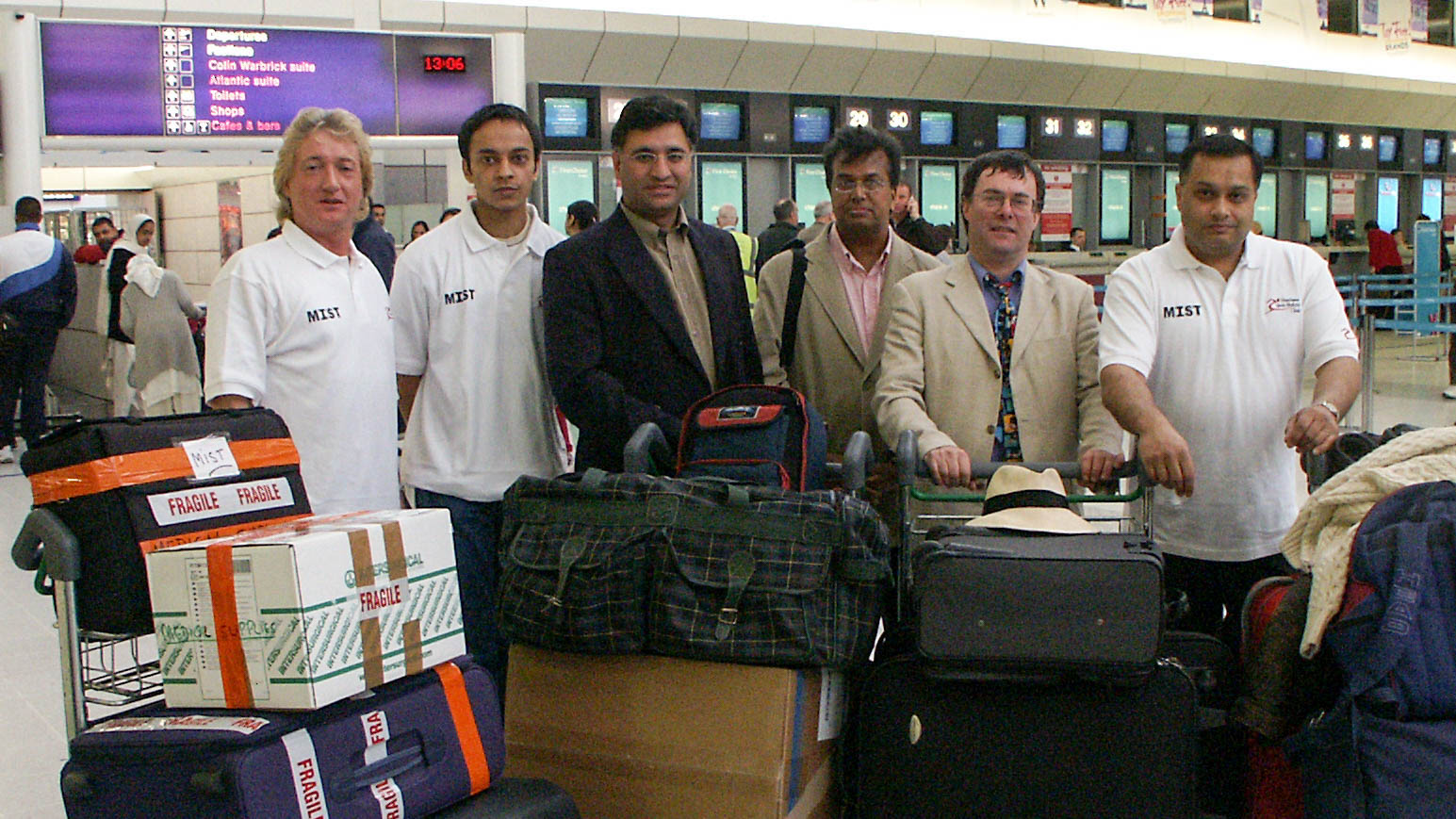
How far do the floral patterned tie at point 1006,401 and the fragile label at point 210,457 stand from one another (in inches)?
64.9

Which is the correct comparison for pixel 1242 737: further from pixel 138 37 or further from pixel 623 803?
pixel 138 37

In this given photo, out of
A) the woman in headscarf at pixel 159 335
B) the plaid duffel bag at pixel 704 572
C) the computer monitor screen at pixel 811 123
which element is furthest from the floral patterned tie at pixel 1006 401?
the computer monitor screen at pixel 811 123

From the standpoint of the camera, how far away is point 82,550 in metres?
2.22

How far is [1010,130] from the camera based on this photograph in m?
15.8

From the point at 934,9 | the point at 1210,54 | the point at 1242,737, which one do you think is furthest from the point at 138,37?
the point at 1210,54

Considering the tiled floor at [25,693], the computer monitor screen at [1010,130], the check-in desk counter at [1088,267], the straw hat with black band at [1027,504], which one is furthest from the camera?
the computer monitor screen at [1010,130]

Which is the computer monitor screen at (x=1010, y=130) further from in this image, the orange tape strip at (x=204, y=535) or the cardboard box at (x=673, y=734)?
the orange tape strip at (x=204, y=535)

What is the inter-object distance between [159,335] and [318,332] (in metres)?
6.73

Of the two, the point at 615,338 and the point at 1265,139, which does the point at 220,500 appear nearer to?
the point at 615,338

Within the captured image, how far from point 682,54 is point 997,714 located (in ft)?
38.3

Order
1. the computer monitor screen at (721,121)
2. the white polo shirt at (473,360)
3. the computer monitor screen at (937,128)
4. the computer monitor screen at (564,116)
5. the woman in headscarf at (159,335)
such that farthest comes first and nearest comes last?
the computer monitor screen at (937,128)
the computer monitor screen at (721,121)
the computer monitor screen at (564,116)
the woman in headscarf at (159,335)
the white polo shirt at (473,360)

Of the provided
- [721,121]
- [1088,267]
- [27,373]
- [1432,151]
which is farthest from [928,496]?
[1432,151]

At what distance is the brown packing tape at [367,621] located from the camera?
6.84 feet

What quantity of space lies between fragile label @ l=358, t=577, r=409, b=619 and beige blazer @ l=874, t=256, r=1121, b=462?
1.22 metres
